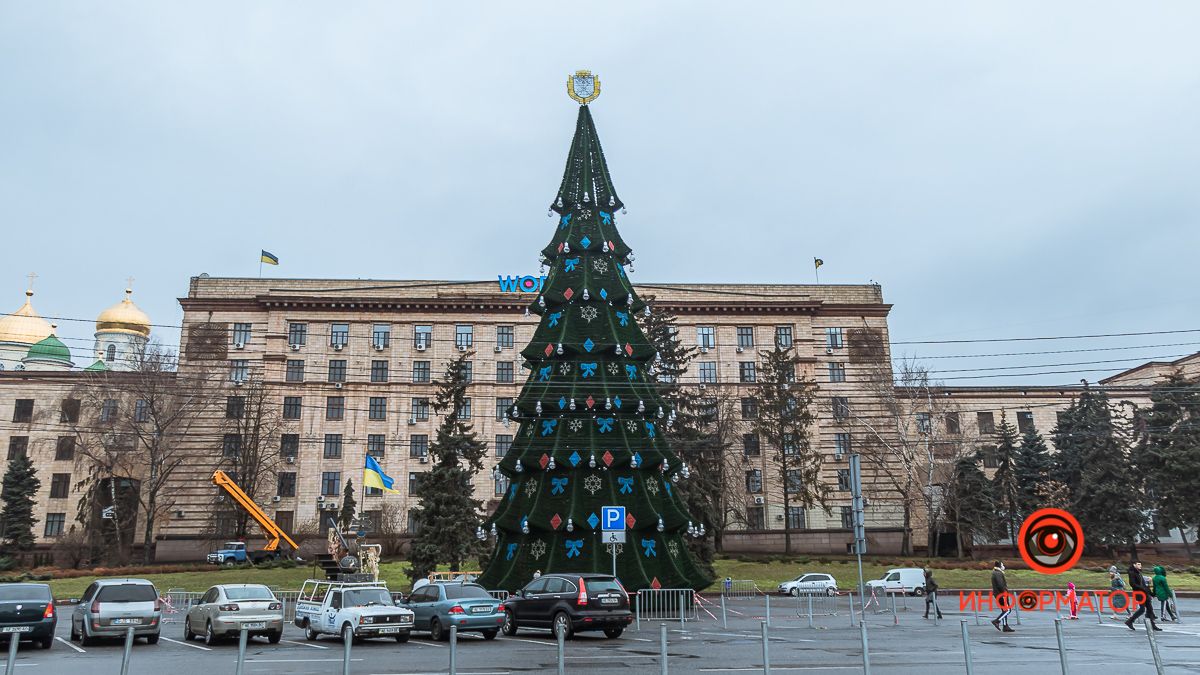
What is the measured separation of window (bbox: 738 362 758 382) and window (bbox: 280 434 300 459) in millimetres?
34955

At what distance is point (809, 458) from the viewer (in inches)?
2344

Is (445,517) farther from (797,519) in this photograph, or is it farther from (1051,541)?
(1051,541)

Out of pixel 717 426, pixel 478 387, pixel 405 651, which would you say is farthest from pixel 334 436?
pixel 405 651

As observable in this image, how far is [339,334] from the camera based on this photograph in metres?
69.7

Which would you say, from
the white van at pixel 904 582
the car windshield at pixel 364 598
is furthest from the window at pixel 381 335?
the car windshield at pixel 364 598

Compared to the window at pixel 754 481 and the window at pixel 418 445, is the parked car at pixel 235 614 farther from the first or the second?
the window at pixel 754 481

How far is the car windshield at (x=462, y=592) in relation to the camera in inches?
854

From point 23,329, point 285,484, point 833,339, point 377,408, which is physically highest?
point 23,329

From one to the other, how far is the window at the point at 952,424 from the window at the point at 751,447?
14351 mm

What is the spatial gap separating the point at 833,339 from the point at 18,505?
2493 inches

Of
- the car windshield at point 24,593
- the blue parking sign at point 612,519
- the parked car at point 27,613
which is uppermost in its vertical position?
the blue parking sign at point 612,519

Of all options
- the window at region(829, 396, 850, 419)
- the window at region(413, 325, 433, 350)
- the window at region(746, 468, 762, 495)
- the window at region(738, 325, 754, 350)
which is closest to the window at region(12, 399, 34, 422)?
the window at region(413, 325, 433, 350)

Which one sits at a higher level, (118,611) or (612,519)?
(612,519)

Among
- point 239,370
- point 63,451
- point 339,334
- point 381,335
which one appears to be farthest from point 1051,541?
point 63,451
